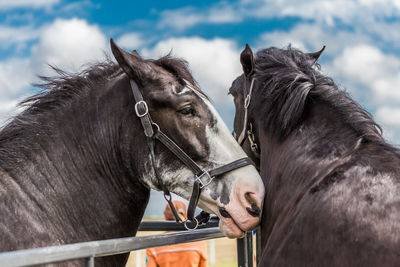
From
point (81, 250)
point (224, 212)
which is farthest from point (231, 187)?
point (81, 250)

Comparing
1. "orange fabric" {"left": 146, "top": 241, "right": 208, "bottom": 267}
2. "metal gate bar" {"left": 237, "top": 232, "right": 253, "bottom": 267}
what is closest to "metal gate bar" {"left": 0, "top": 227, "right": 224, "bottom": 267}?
"metal gate bar" {"left": 237, "top": 232, "right": 253, "bottom": 267}

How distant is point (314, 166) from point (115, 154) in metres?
1.26

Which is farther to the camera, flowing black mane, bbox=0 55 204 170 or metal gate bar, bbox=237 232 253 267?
metal gate bar, bbox=237 232 253 267

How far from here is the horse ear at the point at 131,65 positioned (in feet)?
10.2

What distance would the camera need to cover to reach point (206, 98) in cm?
326

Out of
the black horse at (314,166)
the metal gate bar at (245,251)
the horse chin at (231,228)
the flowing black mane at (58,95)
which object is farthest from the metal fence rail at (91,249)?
the flowing black mane at (58,95)

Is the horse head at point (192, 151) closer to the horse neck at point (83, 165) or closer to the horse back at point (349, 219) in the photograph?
the horse neck at point (83, 165)

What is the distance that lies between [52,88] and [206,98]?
3.43 ft

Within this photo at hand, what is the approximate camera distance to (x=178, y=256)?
17.7 ft

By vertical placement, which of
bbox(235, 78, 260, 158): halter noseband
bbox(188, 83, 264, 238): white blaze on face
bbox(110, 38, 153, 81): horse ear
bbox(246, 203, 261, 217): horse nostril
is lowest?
bbox(246, 203, 261, 217): horse nostril

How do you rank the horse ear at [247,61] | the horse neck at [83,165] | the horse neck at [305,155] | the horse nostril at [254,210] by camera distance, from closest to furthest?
1. the horse neck at [305,155]
2. the horse neck at [83,165]
3. the horse nostril at [254,210]
4. the horse ear at [247,61]

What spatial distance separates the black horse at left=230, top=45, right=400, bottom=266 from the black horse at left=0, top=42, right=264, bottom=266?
29 cm

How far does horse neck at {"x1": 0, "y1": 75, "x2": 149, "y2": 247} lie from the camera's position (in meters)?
2.96

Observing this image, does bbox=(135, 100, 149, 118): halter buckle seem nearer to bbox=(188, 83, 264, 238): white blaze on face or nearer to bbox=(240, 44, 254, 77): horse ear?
bbox=(188, 83, 264, 238): white blaze on face
